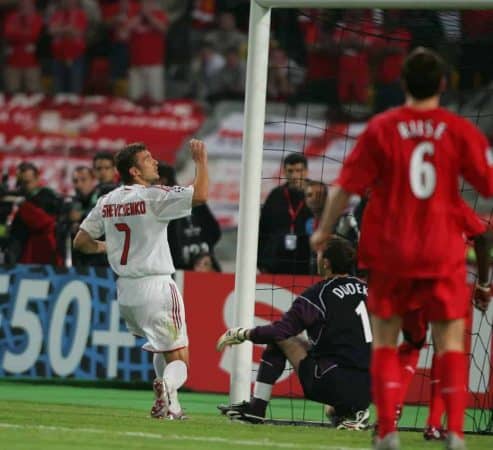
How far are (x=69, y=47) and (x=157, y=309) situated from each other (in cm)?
1480

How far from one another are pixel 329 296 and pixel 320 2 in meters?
2.08

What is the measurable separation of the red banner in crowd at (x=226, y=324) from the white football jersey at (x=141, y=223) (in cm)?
235

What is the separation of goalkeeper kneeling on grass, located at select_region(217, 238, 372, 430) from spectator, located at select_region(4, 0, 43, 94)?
14.9 m

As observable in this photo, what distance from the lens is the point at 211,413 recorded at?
36.6ft

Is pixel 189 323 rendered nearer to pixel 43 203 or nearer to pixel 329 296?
pixel 43 203

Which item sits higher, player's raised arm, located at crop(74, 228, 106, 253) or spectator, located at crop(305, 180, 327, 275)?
spectator, located at crop(305, 180, 327, 275)

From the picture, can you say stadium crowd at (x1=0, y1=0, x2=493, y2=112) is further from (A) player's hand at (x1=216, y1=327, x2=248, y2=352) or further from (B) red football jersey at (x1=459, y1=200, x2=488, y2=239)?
(B) red football jersey at (x1=459, y1=200, x2=488, y2=239)

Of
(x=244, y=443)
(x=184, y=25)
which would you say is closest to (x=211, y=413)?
(x=244, y=443)

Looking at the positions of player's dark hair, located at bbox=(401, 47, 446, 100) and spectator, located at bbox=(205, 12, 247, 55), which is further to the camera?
spectator, located at bbox=(205, 12, 247, 55)

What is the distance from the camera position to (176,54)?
23766 mm

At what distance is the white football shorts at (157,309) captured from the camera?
9.77 meters

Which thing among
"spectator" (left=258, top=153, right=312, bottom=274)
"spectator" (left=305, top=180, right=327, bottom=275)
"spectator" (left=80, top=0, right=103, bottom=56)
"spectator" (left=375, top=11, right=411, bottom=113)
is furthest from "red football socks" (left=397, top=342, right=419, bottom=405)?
"spectator" (left=80, top=0, right=103, bottom=56)

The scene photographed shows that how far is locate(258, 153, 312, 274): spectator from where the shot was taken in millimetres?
13508

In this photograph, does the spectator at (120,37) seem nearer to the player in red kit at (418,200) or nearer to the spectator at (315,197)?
the spectator at (315,197)
